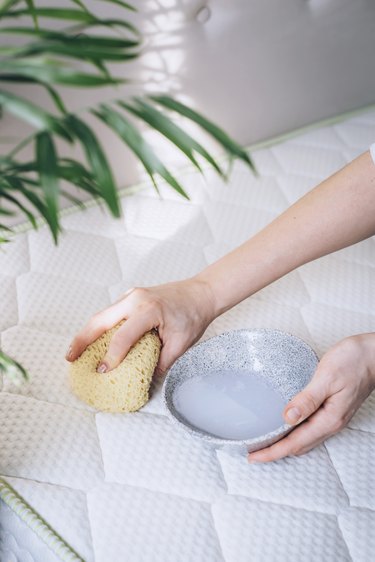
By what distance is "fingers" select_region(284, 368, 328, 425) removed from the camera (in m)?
0.70

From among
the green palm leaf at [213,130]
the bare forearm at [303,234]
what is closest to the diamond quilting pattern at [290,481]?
the bare forearm at [303,234]

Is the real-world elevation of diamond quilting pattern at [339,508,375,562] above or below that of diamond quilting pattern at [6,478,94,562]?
below

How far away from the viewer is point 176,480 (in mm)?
733

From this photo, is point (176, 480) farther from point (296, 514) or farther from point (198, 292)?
point (198, 292)

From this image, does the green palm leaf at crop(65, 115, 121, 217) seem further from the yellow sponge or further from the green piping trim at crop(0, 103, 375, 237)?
the green piping trim at crop(0, 103, 375, 237)

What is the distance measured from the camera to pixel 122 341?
78 centimetres

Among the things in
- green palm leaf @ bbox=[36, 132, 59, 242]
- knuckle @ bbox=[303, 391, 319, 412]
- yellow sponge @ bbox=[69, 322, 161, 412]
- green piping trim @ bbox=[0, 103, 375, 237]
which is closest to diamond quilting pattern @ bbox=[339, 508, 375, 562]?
knuckle @ bbox=[303, 391, 319, 412]

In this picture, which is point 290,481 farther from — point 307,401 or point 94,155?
point 94,155

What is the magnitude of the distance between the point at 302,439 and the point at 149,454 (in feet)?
0.56

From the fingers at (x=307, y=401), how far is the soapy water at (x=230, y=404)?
47mm

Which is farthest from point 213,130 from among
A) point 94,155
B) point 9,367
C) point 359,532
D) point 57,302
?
point 57,302

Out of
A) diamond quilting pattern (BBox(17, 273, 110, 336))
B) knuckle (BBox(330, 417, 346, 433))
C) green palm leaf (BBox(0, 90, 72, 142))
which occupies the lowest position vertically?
knuckle (BBox(330, 417, 346, 433))

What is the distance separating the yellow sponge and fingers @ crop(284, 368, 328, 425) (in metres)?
0.17

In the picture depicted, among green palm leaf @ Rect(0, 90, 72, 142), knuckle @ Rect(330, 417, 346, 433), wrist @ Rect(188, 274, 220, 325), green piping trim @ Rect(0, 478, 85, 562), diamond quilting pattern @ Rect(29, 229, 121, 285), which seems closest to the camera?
green palm leaf @ Rect(0, 90, 72, 142)
